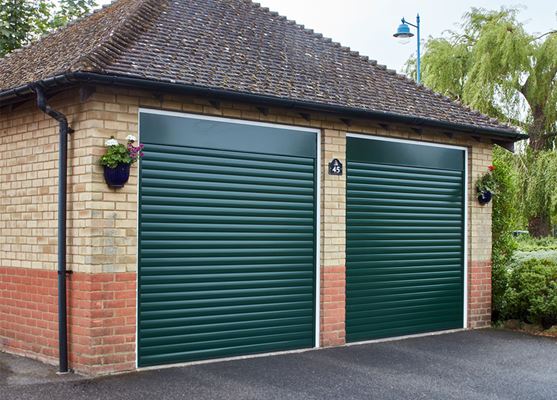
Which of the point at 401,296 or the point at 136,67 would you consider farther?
the point at 401,296

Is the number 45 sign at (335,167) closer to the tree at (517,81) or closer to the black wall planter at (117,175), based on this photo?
the black wall planter at (117,175)

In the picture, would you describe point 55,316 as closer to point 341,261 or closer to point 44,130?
point 44,130

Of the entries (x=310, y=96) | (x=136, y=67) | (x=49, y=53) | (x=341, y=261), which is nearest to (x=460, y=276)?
(x=341, y=261)

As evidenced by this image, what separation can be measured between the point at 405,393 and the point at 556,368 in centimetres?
253

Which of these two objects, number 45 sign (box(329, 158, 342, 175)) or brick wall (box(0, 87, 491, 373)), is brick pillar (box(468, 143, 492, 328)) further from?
number 45 sign (box(329, 158, 342, 175))

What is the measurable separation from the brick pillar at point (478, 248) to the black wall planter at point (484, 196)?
0.21ft

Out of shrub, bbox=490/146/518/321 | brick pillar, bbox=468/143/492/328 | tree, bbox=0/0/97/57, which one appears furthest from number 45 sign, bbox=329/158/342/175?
tree, bbox=0/0/97/57

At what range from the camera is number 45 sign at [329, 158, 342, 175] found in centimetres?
959

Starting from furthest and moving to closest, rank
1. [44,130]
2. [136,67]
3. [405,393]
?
[44,130], [136,67], [405,393]

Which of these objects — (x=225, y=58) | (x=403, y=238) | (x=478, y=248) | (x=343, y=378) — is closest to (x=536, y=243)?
(x=478, y=248)

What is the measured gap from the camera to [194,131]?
8367 mm

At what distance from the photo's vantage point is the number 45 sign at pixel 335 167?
378 inches

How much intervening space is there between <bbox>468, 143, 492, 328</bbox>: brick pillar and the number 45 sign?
114 inches

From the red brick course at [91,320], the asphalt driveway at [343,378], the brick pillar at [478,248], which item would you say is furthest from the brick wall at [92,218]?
the brick pillar at [478,248]
